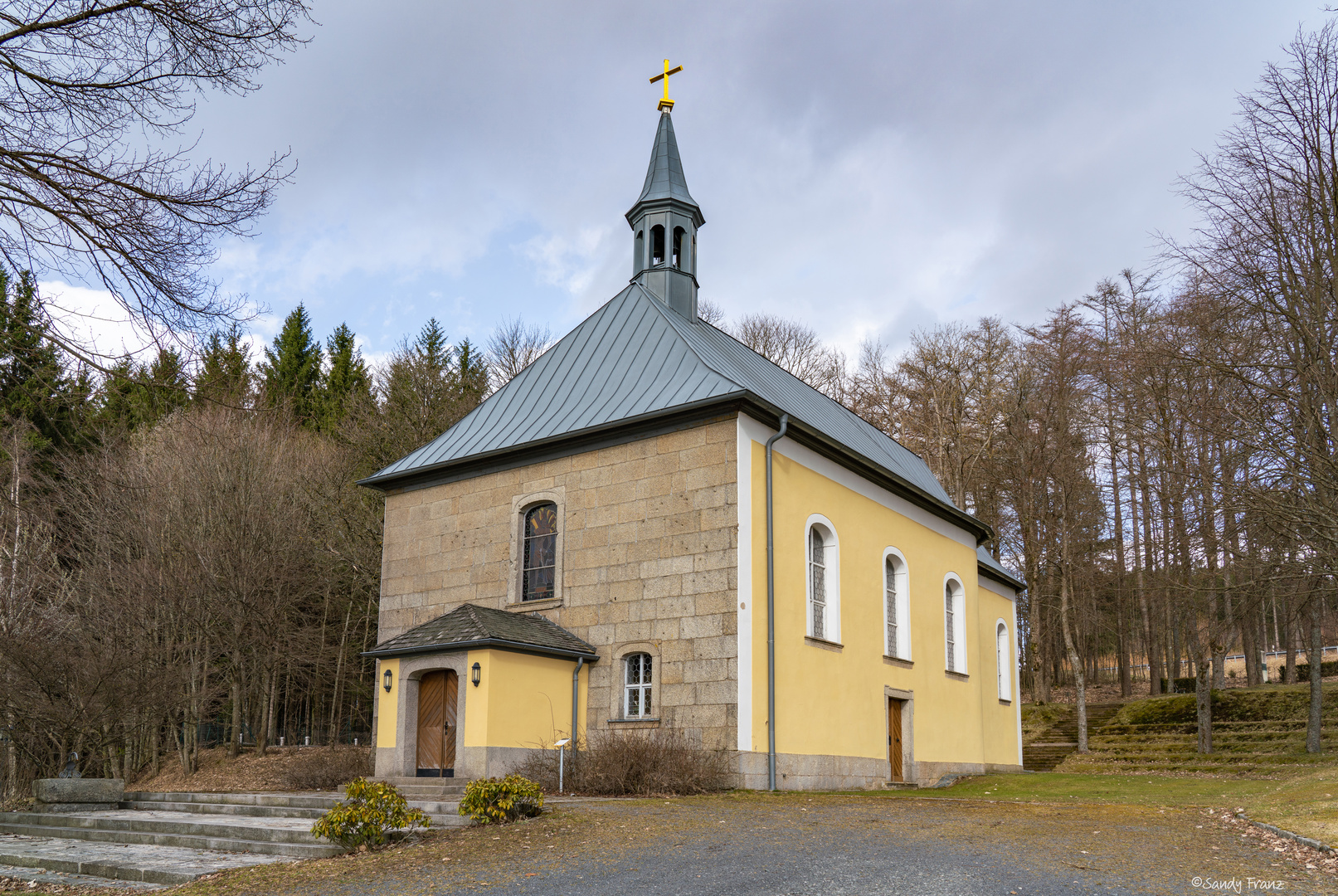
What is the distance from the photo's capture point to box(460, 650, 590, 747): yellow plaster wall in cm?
1445

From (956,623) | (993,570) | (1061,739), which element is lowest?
(1061,739)

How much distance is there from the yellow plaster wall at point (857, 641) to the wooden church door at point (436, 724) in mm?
4641

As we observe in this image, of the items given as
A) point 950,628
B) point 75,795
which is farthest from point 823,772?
point 75,795

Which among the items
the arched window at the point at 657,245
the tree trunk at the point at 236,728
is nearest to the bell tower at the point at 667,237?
the arched window at the point at 657,245

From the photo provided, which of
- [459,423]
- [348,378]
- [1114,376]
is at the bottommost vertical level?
[459,423]

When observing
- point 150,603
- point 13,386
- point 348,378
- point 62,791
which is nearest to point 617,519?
point 62,791

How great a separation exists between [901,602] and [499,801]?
473 inches

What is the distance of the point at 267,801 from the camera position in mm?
13141

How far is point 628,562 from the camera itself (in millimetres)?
16375

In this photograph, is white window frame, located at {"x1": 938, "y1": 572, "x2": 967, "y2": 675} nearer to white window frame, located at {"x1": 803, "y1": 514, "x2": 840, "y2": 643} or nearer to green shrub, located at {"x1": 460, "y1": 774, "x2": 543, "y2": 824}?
white window frame, located at {"x1": 803, "y1": 514, "x2": 840, "y2": 643}

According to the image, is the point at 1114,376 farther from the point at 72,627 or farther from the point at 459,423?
the point at 72,627

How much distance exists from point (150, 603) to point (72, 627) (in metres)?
3.81

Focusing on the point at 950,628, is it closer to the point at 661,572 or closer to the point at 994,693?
the point at 994,693

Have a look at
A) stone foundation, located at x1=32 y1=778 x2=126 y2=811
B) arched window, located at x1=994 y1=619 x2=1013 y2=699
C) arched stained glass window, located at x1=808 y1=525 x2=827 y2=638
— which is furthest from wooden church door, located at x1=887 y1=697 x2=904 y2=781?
stone foundation, located at x1=32 y1=778 x2=126 y2=811
